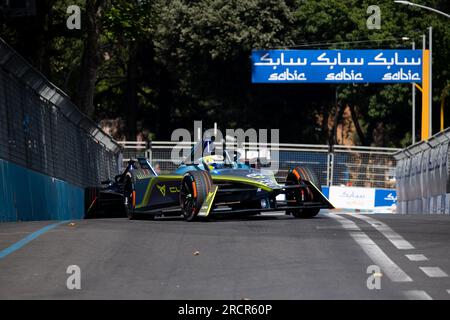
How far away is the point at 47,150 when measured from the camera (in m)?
20.4

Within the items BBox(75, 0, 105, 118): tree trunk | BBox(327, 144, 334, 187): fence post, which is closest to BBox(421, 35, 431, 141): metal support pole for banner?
BBox(327, 144, 334, 187): fence post

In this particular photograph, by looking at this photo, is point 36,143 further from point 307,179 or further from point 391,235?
point 391,235

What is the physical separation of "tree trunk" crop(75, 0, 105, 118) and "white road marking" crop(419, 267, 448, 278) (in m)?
24.0

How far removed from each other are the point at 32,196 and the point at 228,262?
8.72 metres

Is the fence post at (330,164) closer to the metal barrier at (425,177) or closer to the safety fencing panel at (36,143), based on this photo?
the metal barrier at (425,177)

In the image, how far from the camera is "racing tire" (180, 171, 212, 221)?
1512 cm

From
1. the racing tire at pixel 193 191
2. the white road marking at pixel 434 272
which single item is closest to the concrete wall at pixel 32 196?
the racing tire at pixel 193 191

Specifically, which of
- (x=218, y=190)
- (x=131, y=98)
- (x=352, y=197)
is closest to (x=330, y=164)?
A: (x=352, y=197)

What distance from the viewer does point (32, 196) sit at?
17781mm

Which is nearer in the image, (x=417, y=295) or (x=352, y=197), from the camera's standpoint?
(x=417, y=295)

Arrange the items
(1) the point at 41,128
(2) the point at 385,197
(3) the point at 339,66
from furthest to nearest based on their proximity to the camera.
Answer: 1. (3) the point at 339,66
2. (2) the point at 385,197
3. (1) the point at 41,128

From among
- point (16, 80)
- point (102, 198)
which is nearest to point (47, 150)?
point (102, 198)

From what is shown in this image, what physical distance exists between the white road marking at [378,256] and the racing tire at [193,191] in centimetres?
273

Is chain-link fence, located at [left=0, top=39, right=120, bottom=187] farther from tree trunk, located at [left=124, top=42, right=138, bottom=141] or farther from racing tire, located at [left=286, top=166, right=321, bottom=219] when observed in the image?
tree trunk, located at [left=124, top=42, right=138, bottom=141]
